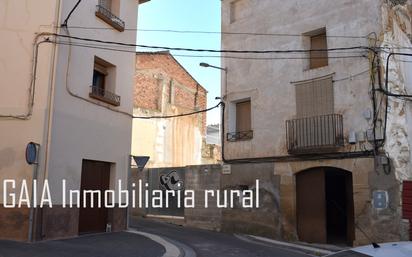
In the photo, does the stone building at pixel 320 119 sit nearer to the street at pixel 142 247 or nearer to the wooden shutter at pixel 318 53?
the wooden shutter at pixel 318 53

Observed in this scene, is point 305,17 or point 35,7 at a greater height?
point 305,17

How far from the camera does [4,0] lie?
38.5 ft

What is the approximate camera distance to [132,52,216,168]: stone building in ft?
86.2

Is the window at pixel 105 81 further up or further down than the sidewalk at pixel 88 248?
further up

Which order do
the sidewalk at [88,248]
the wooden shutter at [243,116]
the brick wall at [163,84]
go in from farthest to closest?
the brick wall at [163,84] < the wooden shutter at [243,116] < the sidewalk at [88,248]

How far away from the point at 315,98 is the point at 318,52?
1.65 metres

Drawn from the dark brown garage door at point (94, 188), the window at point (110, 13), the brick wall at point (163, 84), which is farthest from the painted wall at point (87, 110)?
the brick wall at point (163, 84)

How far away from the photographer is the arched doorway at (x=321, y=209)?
14.1 metres

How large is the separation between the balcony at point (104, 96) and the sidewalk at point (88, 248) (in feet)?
12.6

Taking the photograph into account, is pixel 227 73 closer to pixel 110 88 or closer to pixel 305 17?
pixel 305 17

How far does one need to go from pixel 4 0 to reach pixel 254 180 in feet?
31.5

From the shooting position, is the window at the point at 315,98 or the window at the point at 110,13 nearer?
the window at the point at 110,13

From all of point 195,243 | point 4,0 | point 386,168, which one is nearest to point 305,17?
point 386,168

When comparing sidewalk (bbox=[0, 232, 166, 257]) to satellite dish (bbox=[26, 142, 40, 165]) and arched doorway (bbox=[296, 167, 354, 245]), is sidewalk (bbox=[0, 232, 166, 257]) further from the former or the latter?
arched doorway (bbox=[296, 167, 354, 245])
